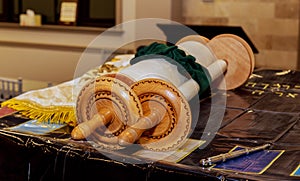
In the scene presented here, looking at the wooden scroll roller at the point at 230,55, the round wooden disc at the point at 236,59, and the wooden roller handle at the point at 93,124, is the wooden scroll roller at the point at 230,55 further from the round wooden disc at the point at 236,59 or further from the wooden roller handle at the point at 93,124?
the wooden roller handle at the point at 93,124

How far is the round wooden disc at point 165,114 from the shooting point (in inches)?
48.3

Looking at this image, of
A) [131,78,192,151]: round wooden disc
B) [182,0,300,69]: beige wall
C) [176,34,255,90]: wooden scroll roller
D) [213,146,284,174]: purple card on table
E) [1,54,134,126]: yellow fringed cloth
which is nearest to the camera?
[213,146,284,174]: purple card on table

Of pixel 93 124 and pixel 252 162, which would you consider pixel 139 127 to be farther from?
pixel 252 162

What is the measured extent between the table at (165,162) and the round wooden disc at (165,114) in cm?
6

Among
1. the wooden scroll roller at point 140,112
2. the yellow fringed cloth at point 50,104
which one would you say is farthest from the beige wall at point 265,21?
the wooden scroll roller at point 140,112

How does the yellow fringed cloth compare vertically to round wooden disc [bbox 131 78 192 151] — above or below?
below

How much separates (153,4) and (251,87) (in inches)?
85.0

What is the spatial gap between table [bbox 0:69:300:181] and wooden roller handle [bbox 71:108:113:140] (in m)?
0.03

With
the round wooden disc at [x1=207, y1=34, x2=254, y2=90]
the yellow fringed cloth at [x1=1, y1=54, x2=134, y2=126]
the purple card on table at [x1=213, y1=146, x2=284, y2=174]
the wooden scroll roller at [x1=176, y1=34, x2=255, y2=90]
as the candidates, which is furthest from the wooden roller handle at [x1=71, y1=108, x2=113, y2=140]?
the round wooden disc at [x1=207, y1=34, x2=254, y2=90]

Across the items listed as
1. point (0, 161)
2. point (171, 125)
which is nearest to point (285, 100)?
point (171, 125)

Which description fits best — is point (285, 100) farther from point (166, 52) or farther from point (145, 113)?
point (145, 113)

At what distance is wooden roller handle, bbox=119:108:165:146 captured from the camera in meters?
1.20

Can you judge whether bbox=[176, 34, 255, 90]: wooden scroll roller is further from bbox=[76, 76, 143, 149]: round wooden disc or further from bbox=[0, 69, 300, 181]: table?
bbox=[76, 76, 143, 149]: round wooden disc

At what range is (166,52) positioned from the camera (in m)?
1.60
